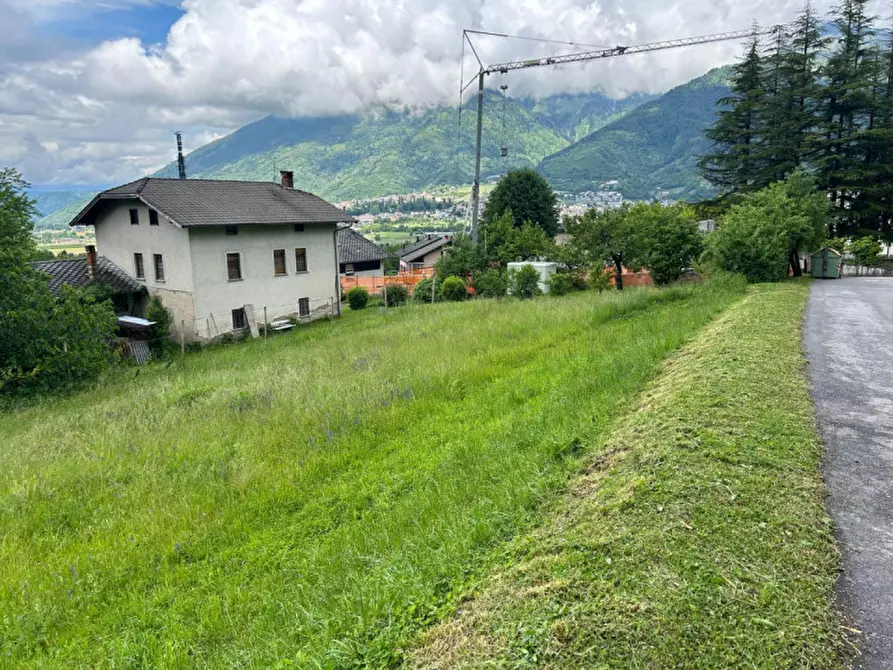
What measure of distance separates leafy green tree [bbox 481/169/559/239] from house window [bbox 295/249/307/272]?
25864 mm

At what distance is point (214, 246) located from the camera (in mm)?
24812

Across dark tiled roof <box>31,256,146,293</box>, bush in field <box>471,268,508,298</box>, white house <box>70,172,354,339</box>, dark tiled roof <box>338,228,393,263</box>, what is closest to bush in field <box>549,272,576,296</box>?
bush in field <box>471,268,508,298</box>

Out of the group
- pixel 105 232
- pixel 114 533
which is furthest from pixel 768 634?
pixel 105 232

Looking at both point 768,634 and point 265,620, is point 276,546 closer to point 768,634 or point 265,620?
point 265,620

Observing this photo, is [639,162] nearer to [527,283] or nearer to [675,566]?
[527,283]

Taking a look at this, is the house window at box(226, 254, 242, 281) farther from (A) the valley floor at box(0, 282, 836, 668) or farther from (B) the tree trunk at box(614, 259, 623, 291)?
(B) the tree trunk at box(614, 259, 623, 291)

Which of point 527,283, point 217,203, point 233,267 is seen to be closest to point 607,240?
point 527,283

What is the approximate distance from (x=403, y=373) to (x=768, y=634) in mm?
8151

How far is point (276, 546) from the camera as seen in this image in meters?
5.20

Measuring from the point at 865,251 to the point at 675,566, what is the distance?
32908mm

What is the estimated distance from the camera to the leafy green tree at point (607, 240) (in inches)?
949

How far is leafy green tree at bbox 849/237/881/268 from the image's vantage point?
1080 inches

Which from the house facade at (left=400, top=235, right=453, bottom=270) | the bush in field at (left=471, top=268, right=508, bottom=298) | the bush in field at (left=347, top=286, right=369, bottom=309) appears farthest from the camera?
the house facade at (left=400, top=235, right=453, bottom=270)

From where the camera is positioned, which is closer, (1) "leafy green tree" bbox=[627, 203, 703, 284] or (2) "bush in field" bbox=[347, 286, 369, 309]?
(1) "leafy green tree" bbox=[627, 203, 703, 284]
